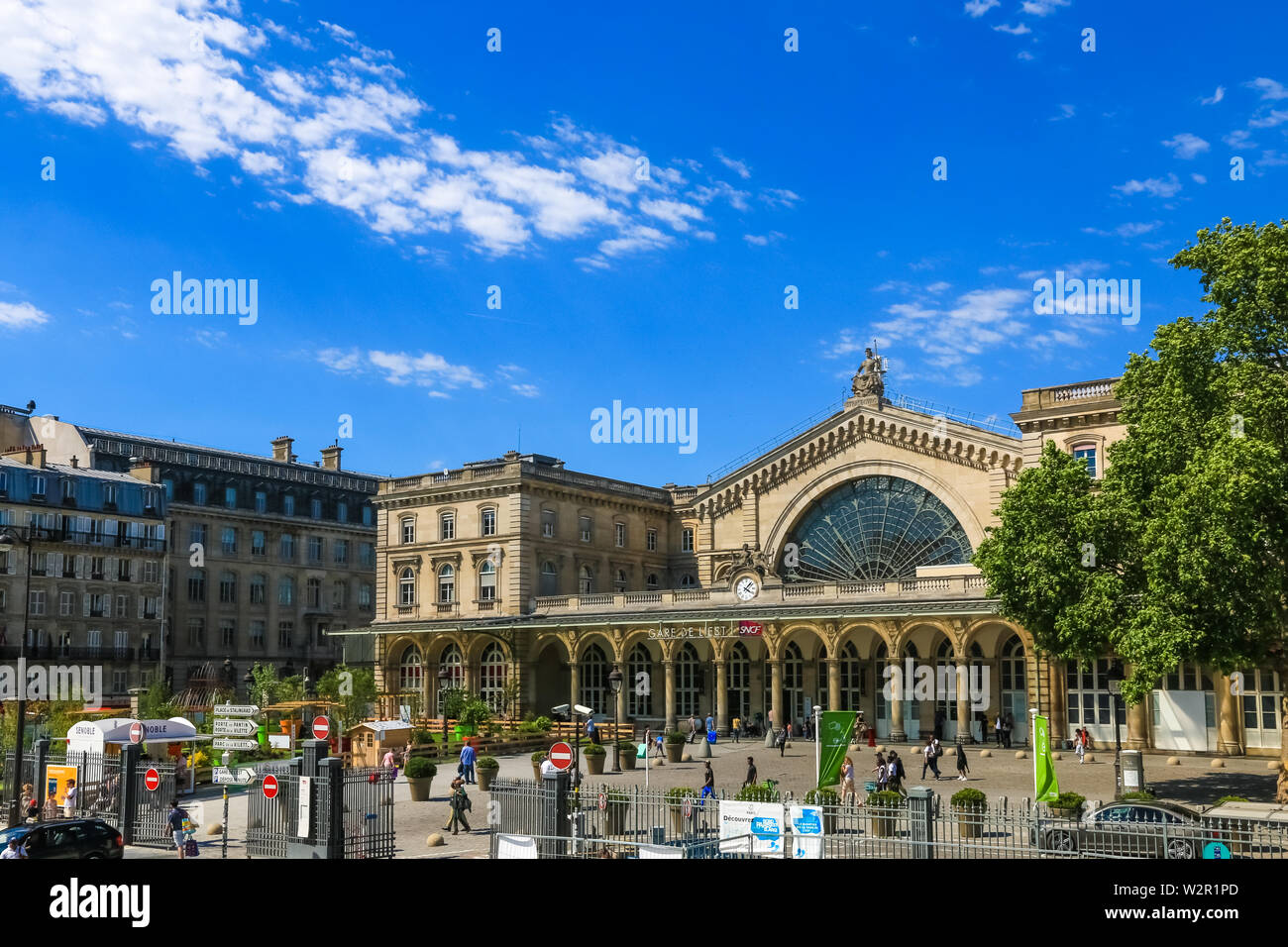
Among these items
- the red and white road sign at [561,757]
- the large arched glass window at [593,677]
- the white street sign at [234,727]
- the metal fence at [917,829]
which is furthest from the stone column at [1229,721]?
the white street sign at [234,727]

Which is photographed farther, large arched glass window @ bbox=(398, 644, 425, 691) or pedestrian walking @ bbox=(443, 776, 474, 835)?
large arched glass window @ bbox=(398, 644, 425, 691)

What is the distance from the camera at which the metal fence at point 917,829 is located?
19.4m

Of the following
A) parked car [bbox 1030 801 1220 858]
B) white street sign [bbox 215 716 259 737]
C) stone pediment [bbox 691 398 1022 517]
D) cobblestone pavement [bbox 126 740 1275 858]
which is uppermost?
stone pediment [bbox 691 398 1022 517]

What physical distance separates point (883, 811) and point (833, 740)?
18.8 feet

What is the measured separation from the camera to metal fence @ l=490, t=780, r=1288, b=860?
63.6 feet

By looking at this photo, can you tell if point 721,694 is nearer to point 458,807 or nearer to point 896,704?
point 896,704

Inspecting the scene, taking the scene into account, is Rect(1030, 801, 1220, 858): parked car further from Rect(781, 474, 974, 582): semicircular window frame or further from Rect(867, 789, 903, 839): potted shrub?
Rect(781, 474, 974, 582): semicircular window frame

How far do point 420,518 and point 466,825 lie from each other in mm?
42819

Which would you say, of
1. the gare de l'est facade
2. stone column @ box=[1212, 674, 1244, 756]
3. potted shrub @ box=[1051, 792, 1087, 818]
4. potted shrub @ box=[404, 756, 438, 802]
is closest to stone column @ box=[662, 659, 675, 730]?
the gare de l'est facade

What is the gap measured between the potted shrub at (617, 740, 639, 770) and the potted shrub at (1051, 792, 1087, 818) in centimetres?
1864

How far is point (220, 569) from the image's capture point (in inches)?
3123
